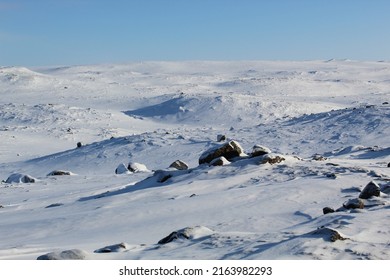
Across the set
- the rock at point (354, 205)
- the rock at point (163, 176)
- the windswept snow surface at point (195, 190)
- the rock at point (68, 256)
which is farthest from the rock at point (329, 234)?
the rock at point (163, 176)

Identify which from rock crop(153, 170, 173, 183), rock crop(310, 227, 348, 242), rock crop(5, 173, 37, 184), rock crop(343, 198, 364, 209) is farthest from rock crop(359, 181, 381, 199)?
rock crop(5, 173, 37, 184)

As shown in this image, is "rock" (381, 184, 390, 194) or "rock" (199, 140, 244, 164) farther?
"rock" (199, 140, 244, 164)

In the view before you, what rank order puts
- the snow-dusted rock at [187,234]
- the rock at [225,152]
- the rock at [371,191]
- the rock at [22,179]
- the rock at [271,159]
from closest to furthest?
the snow-dusted rock at [187,234] < the rock at [371,191] < the rock at [271,159] < the rock at [225,152] < the rock at [22,179]

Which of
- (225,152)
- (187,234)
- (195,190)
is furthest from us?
(225,152)

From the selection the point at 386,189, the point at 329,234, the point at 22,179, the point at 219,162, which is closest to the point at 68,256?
the point at 329,234

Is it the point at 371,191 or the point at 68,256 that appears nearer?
the point at 68,256

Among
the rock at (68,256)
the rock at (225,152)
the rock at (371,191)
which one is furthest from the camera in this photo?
the rock at (225,152)

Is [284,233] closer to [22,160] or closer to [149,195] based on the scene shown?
[149,195]

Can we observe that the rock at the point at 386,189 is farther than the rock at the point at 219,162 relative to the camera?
No

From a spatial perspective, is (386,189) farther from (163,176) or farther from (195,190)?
(163,176)

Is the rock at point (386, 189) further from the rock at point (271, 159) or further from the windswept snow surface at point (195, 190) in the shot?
the rock at point (271, 159)

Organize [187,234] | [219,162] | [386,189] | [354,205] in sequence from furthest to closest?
[219,162] → [386,189] → [354,205] → [187,234]

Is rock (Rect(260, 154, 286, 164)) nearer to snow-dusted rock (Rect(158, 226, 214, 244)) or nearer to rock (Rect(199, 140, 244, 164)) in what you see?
rock (Rect(199, 140, 244, 164))

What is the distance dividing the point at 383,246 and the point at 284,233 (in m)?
1.02
